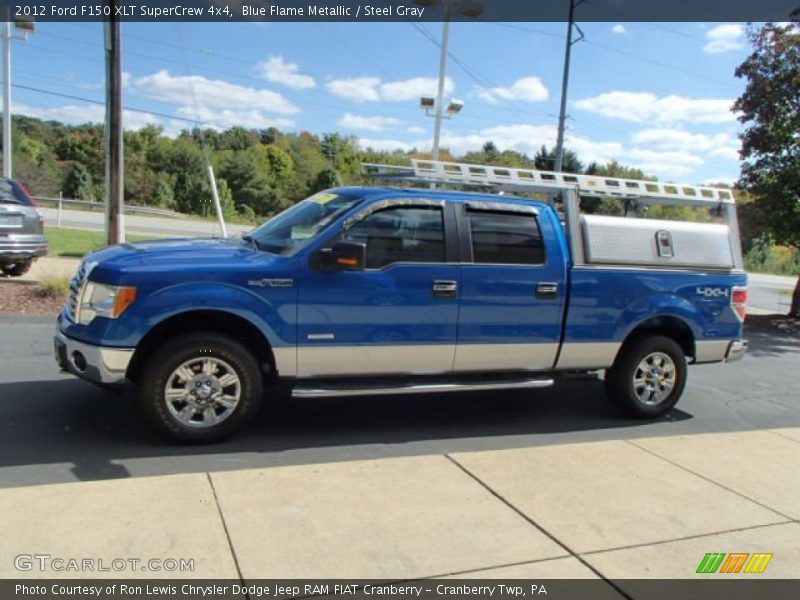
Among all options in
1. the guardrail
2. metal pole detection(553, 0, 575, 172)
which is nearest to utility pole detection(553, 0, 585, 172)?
metal pole detection(553, 0, 575, 172)

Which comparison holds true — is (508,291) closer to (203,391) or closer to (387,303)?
(387,303)

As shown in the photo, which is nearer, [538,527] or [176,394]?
[538,527]

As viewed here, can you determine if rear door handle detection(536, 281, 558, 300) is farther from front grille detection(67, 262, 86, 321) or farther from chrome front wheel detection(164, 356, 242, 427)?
front grille detection(67, 262, 86, 321)

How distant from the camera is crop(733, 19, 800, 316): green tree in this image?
13.8 metres

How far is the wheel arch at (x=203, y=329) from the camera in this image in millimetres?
4730

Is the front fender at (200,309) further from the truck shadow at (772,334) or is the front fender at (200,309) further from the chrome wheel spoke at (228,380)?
the truck shadow at (772,334)

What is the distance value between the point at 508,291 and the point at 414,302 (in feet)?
2.72

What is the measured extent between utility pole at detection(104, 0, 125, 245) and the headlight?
6.59 meters

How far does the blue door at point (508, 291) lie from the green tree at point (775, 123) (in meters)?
10.6

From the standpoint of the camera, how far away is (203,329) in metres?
4.85

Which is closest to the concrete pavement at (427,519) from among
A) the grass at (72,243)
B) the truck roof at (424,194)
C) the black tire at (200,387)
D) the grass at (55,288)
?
the black tire at (200,387)

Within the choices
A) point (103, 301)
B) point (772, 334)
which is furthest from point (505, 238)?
point (772, 334)
